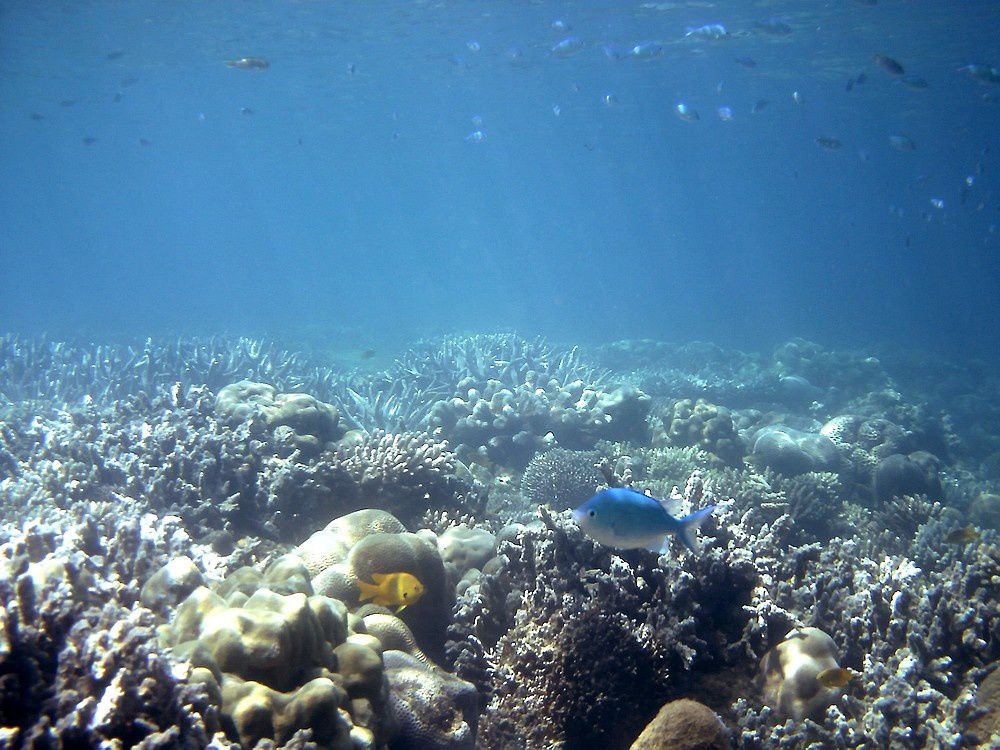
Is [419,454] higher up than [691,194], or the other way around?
[691,194]

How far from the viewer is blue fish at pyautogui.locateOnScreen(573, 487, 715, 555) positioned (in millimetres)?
3512

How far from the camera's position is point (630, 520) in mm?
3535

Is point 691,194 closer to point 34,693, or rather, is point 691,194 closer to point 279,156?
point 279,156

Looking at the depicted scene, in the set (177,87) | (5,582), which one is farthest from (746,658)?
(177,87)

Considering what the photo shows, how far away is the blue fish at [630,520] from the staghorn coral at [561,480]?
4453 mm

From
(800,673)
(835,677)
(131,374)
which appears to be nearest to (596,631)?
(800,673)

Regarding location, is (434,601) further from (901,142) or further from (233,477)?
(901,142)

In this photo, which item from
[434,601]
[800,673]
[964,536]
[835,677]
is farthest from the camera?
[964,536]

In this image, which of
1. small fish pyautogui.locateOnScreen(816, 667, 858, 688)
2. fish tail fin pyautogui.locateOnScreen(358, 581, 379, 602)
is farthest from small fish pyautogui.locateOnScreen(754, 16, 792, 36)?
fish tail fin pyautogui.locateOnScreen(358, 581, 379, 602)

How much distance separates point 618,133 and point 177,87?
3849 centimetres

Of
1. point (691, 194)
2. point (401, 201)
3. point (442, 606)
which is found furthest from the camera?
point (401, 201)

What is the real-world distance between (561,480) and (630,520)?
489 cm

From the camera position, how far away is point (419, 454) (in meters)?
6.98

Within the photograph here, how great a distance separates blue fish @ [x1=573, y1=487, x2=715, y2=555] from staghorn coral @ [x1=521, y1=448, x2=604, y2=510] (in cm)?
445
